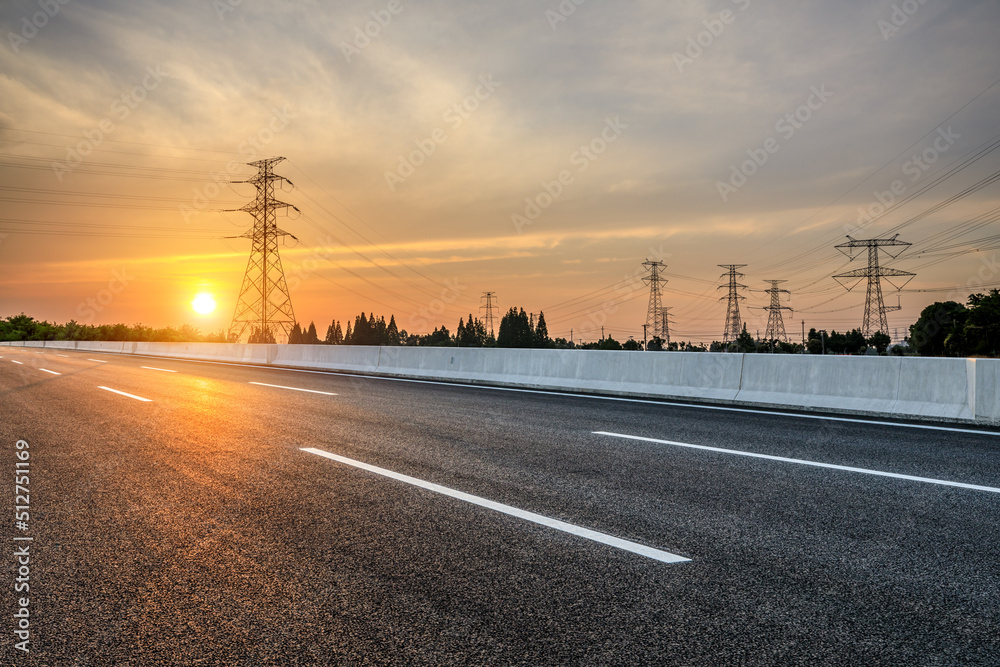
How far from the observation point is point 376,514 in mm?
4672

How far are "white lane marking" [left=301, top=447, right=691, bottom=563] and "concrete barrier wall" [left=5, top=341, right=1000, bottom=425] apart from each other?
7804mm

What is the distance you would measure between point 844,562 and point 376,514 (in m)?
2.96

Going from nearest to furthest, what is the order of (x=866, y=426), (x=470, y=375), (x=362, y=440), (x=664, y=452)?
(x=664, y=452) < (x=362, y=440) < (x=866, y=426) < (x=470, y=375)

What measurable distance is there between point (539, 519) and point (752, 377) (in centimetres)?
864

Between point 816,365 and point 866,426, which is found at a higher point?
point 816,365

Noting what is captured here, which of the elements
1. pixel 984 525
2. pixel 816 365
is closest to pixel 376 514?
pixel 984 525

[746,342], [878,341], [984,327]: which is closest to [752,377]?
[984,327]

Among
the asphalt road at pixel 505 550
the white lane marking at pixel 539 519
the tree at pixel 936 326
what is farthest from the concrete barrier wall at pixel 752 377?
the tree at pixel 936 326

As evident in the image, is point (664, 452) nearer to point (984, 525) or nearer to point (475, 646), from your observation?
point (984, 525)

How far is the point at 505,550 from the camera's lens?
389 centimetres

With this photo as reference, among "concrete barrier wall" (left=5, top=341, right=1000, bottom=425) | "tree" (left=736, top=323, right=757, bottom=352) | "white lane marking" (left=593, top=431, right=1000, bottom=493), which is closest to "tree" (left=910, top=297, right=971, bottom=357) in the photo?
"tree" (left=736, top=323, right=757, bottom=352)

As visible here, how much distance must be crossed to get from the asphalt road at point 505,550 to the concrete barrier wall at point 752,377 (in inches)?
68.9

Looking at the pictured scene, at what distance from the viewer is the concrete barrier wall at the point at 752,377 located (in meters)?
9.69

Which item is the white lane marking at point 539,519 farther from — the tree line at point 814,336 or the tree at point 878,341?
the tree at point 878,341
